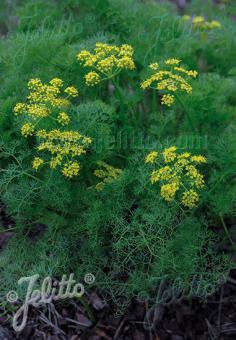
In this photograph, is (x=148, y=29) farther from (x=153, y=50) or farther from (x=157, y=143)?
(x=157, y=143)

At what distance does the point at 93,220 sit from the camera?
2.53 metres

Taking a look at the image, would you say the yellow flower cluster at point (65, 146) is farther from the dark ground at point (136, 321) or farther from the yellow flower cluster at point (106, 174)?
the dark ground at point (136, 321)

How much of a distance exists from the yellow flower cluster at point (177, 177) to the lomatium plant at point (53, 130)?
406mm

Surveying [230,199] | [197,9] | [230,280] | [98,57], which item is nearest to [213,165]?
[230,199]

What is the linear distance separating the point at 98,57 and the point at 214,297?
5.05 ft

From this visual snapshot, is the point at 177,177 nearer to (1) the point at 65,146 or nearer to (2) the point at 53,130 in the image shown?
(1) the point at 65,146

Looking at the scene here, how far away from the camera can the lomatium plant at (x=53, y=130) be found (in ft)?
8.16

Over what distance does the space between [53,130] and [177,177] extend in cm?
73

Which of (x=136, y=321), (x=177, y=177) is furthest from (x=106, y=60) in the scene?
(x=136, y=321)

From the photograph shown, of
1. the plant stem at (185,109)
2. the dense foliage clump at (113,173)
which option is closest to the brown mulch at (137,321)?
the dense foliage clump at (113,173)

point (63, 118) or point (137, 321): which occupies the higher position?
point (63, 118)

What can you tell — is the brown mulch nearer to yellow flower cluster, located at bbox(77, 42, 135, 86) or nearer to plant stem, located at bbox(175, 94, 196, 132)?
plant stem, located at bbox(175, 94, 196, 132)

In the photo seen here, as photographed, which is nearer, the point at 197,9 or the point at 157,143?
the point at 157,143

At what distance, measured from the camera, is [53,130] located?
2557 mm
